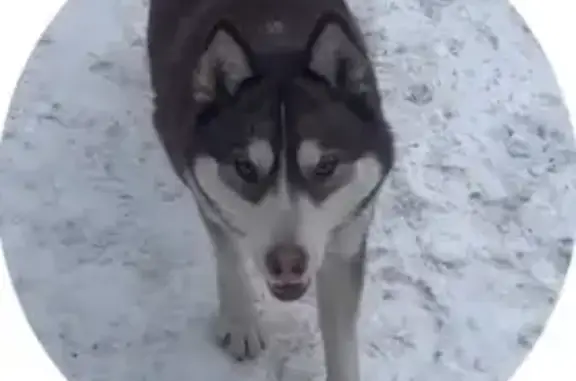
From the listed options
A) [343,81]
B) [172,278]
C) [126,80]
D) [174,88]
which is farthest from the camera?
[126,80]

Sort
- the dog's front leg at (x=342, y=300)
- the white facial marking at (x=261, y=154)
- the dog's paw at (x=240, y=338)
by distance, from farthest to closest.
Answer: the dog's paw at (x=240, y=338) → the dog's front leg at (x=342, y=300) → the white facial marking at (x=261, y=154)

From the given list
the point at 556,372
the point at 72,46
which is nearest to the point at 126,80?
the point at 72,46

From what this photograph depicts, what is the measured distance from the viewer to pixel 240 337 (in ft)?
3.92

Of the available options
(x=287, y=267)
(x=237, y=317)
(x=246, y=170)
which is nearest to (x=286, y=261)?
(x=287, y=267)

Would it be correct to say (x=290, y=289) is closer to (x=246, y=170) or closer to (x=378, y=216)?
(x=246, y=170)

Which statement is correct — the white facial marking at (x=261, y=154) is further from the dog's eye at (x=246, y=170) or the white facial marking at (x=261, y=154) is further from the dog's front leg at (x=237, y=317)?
the dog's front leg at (x=237, y=317)

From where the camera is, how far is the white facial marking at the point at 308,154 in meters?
0.97

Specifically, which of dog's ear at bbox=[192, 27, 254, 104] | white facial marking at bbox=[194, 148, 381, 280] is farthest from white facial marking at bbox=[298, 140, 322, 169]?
dog's ear at bbox=[192, 27, 254, 104]

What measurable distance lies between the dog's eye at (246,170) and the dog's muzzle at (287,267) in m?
0.08

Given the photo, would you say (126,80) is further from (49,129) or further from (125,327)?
(125,327)

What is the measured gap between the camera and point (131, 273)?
1.27 m

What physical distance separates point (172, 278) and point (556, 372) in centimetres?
54

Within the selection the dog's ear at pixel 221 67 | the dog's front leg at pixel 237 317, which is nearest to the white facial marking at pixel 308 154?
the dog's ear at pixel 221 67

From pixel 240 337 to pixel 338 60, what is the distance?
16.5 inches
